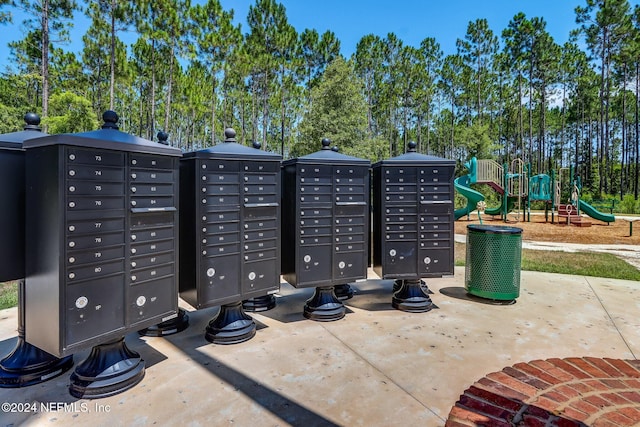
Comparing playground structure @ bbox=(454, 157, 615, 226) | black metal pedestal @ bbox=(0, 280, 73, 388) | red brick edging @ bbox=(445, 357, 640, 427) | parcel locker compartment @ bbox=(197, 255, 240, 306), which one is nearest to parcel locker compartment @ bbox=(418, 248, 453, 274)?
red brick edging @ bbox=(445, 357, 640, 427)

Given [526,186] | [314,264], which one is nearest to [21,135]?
[314,264]

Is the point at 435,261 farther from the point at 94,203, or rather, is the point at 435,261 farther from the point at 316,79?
the point at 316,79

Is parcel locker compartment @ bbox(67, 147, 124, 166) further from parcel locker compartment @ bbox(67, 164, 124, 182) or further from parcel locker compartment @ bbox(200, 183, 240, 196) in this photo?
parcel locker compartment @ bbox(200, 183, 240, 196)

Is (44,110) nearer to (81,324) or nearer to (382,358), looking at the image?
(81,324)

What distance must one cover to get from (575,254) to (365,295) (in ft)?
18.2

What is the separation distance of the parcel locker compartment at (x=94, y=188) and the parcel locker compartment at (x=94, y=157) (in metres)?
0.11

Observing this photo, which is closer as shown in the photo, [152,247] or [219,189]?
[152,247]

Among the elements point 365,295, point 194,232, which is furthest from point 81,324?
point 365,295

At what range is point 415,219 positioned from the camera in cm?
342

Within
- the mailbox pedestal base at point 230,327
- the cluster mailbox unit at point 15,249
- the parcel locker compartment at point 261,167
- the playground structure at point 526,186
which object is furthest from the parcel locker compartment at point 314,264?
the playground structure at point 526,186

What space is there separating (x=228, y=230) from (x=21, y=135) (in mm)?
1395

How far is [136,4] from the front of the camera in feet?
46.9

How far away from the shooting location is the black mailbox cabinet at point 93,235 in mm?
1739

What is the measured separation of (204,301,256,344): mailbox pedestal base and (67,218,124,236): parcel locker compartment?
1119 mm
